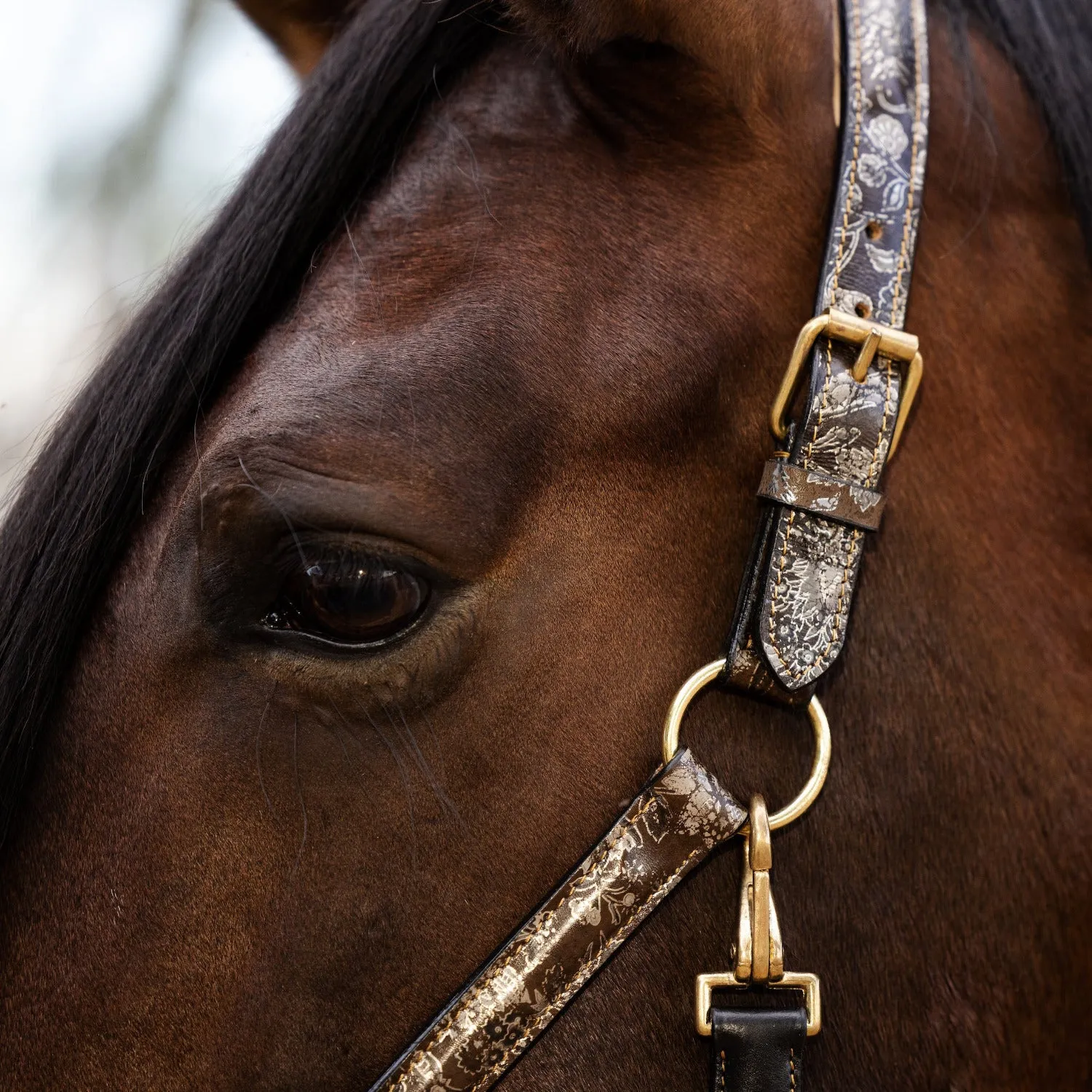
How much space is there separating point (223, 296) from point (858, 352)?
0.64m

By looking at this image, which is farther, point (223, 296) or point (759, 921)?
point (223, 296)

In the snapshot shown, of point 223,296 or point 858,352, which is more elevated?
point 223,296

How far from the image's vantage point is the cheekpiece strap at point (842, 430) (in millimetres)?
930

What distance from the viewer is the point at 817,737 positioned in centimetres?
95

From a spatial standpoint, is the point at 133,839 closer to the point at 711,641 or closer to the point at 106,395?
the point at 106,395

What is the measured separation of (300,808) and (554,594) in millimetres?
307

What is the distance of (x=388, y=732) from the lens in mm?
927

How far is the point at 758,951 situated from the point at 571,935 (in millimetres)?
171

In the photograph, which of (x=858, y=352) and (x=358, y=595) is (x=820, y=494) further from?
(x=358, y=595)

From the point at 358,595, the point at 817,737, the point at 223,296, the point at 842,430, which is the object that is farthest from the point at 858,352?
the point at 223,296

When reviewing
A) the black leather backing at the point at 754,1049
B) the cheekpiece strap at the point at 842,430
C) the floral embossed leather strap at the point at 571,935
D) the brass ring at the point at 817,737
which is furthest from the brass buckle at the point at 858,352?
the black leather backing at the point at 754,1049

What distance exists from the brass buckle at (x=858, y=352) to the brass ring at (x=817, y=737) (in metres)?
0.24


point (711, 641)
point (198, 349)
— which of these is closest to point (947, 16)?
point (711, 641)

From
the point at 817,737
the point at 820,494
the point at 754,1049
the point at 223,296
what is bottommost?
the point at 754,1049
